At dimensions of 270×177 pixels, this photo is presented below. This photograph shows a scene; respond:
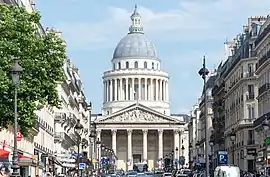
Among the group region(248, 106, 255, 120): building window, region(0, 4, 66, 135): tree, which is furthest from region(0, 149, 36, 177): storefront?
region(248, 106, 255, 120): building window

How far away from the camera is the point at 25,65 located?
42062 mm

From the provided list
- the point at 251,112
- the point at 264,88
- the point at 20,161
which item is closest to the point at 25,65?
the point at 20,161

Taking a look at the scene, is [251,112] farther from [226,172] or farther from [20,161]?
[20,161]

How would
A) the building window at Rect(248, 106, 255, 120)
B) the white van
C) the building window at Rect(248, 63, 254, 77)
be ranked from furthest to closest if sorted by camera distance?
the building window at Rect(248, 106, 255, 120), the building window at Rect(248, 63, 254, 77), the white van

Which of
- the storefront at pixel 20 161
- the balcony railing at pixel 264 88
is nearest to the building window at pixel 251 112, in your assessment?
the balcony railing at pixel 264 88

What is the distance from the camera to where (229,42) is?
138 m

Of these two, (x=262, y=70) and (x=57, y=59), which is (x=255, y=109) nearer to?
(x=262, y=70)

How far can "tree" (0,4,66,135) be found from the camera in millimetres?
41062

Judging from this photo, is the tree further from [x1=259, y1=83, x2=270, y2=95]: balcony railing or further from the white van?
[x1=259, y1=83, x2=270, y2=95]: balcony railing

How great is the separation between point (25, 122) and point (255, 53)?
5226 centimetres

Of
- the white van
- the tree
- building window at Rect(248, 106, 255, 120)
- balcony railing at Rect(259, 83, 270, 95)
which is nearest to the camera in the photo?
the tree

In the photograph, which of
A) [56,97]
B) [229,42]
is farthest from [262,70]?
[229,42]

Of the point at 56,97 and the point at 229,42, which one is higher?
the point at 229,42

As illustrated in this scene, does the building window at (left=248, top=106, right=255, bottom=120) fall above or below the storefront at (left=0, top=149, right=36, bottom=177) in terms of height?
above
